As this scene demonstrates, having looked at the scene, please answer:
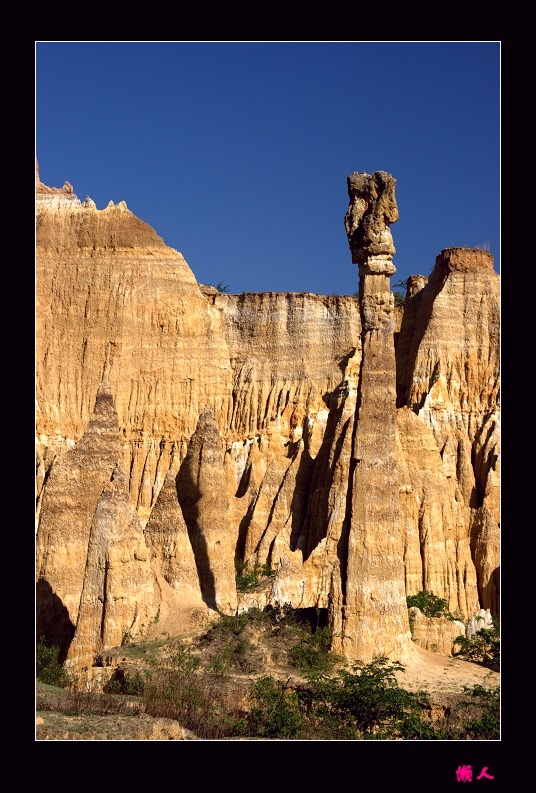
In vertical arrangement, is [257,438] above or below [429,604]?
above

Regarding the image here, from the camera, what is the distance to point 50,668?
2772cm

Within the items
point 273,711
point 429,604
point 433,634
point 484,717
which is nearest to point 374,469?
point 433,634

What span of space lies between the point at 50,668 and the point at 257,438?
29.9m

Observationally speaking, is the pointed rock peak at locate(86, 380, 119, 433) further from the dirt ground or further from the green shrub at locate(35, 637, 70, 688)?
the dirt ground

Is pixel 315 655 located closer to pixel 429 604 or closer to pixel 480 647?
pixel 480 647

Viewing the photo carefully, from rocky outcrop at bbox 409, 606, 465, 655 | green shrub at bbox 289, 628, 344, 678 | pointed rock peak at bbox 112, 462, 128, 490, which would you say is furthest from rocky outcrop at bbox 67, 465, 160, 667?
rocky outcrop at bbox 409, 606, 465, 655

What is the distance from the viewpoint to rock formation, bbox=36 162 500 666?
2933 cm

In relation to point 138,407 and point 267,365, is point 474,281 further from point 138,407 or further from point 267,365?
point 138,407

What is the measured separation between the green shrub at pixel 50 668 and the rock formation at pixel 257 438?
0.63m

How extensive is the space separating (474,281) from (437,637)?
85.2ft

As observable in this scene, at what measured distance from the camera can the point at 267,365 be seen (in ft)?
201

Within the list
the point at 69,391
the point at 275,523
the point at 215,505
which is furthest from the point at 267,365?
the point at 215,505
